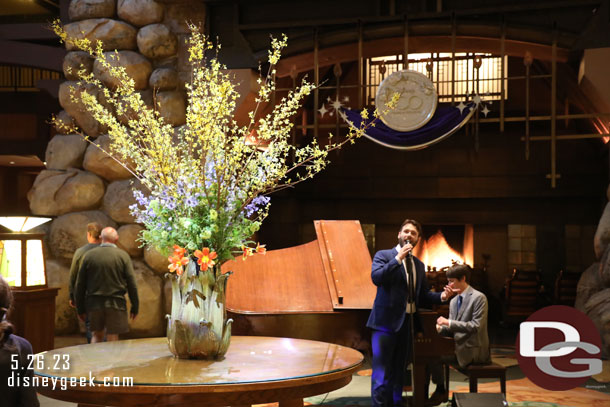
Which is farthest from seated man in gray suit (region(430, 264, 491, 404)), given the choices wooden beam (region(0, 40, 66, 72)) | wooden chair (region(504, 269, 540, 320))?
wooden beam (region(0, 40, 66, 72))

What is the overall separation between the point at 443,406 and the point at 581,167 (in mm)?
7083

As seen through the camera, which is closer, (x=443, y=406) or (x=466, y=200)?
(x=443, y=406)

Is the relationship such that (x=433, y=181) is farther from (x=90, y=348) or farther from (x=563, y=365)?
(x=90, y=348)

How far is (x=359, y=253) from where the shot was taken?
18.7ft

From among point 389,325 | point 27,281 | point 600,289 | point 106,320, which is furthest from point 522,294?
point 27,281

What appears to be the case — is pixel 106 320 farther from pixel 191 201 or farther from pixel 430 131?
pixel 430 131

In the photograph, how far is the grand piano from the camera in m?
5.05

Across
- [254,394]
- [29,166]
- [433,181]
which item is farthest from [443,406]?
[29,166]

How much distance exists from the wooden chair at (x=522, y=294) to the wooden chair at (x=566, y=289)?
0.31 metres

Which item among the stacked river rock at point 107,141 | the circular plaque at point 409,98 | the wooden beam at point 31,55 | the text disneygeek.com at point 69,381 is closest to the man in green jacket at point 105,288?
the stacked river rock at point 107,141

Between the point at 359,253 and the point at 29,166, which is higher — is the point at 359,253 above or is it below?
below

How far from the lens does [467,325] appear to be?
4.81 m

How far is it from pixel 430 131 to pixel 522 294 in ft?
12.1

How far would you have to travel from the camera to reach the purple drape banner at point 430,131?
7.81 metres
